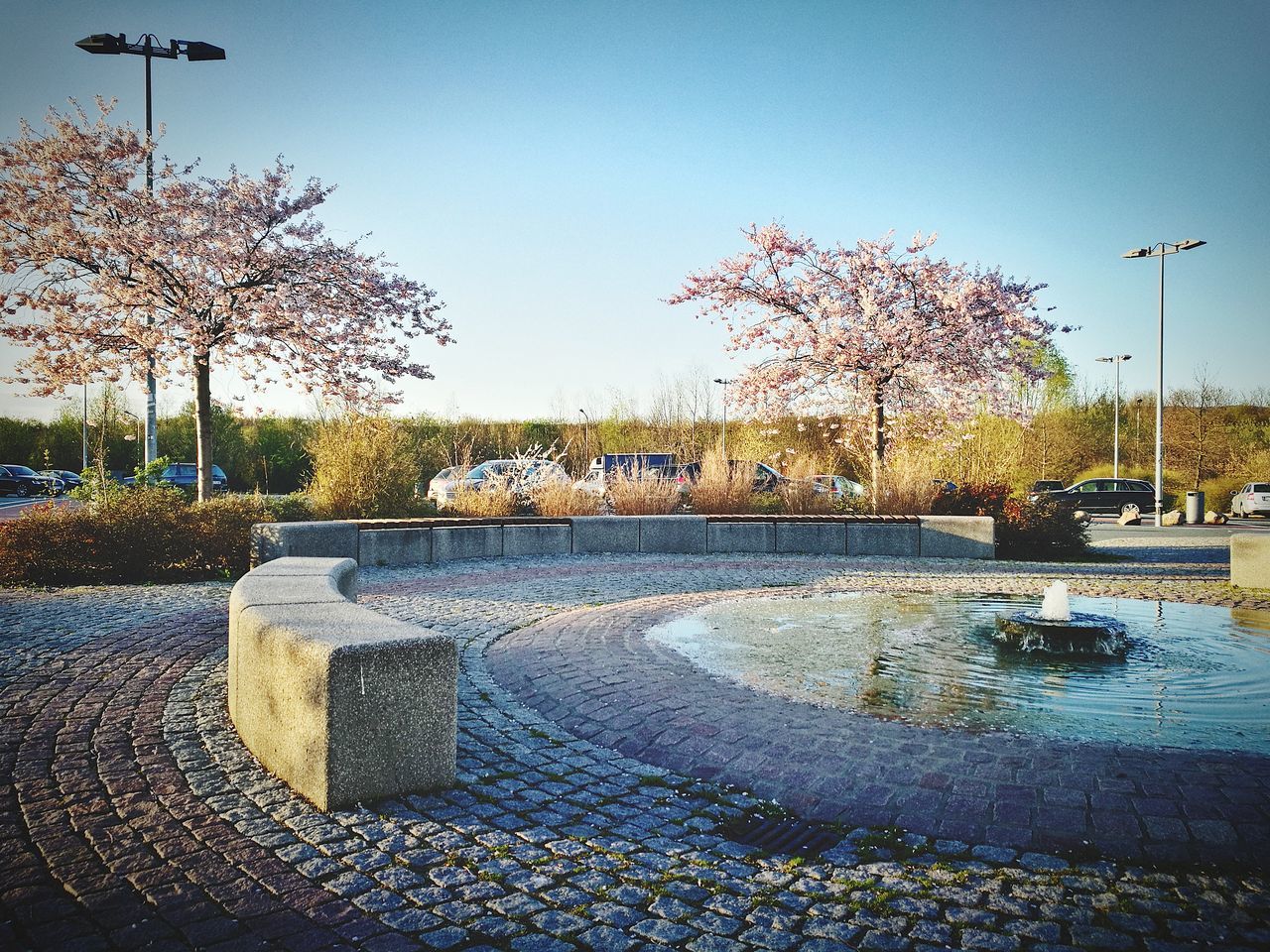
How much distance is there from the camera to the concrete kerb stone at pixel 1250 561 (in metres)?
9.76

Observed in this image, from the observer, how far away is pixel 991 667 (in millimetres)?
5609

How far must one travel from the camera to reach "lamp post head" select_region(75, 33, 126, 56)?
13.8m

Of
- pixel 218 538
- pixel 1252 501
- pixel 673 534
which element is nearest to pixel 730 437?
pixel 1252 501

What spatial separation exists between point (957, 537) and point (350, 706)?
476 inches

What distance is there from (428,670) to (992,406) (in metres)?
17.7

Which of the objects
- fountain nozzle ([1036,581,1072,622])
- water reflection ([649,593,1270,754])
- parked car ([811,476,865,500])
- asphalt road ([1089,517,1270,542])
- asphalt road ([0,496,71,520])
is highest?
parked car ([811,476,865,500])

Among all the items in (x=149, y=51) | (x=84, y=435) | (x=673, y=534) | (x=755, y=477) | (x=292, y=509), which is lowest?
(x=673, y=534)

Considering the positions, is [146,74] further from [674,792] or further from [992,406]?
[992,406]

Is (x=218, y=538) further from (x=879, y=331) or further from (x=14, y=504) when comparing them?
(x=14, y=504)

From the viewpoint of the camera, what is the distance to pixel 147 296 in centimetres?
1309

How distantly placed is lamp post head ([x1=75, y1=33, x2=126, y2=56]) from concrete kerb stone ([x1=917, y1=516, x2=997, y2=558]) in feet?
54.1

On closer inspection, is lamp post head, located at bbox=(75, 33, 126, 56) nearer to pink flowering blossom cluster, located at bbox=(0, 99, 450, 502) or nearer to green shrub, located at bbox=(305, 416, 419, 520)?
pink flowering blossom cluster, located at bbox=(0, 99, 450, 502)

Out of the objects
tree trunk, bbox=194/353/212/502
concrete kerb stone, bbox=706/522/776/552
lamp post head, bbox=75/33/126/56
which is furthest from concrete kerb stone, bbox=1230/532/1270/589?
lamp post head, bbox=75/33/126/56

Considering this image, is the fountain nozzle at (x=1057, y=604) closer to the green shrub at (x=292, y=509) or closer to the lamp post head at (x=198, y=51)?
the green shrub at (x=292, y=509)
